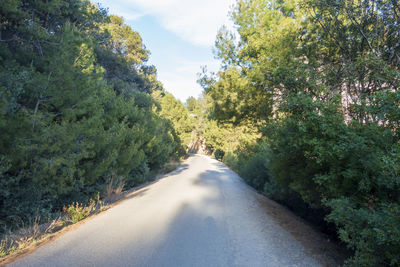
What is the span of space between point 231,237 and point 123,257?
2204 mm

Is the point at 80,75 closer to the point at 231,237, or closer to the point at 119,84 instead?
the point at 231,237

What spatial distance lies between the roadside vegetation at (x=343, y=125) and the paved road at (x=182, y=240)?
97 centimetres

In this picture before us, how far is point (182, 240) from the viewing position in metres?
4.53

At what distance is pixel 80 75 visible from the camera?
7.13 m

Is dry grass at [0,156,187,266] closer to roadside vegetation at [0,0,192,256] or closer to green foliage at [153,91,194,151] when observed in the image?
roadside vegetation at [0,0,192,256]

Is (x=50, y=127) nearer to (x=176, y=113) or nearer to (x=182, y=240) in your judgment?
(x=182, y=240)

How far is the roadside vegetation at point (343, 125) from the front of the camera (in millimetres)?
3113

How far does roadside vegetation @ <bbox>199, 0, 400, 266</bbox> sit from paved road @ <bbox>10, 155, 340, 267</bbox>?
974mm

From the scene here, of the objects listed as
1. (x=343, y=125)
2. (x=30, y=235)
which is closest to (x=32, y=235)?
(x=30, y=235)

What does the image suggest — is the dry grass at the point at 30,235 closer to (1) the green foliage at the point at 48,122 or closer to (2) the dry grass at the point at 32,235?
(2) the dry grass at the point at 32,235

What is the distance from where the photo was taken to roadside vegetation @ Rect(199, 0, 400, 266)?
311 centimetres

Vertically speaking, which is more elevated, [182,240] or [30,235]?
[182,240]

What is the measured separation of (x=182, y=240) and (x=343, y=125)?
372 cm

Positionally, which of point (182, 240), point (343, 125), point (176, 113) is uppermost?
point (176, 113)
